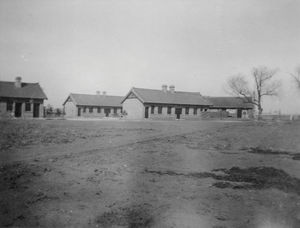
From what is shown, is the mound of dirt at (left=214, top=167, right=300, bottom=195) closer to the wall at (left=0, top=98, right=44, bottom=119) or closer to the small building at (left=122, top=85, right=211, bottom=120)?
the wall at (left=0, top=98, right=44, bottom=119)

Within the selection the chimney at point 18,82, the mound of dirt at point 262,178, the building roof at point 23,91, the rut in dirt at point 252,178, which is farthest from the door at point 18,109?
the mound of dirt at point 262,178

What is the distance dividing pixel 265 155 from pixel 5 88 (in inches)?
1549

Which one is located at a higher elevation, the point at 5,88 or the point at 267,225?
the point at 5,88

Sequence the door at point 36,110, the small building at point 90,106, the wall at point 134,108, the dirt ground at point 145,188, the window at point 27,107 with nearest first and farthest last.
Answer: the dirt ground at point 145,188, the window at point 27,107, the door at point 36,110, the wall at point 134,108, the small building at point 90,106

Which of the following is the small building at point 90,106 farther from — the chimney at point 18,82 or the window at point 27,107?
the window at point 27,107

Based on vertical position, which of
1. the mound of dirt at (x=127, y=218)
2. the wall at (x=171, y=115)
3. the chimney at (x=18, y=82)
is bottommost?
the mound of dirt at (x=127, y=218)

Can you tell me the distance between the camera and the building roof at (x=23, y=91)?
43.0 metres

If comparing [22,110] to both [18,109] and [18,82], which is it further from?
[18,82]

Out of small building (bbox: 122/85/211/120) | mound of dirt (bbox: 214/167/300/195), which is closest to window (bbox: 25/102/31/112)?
small building (bbox: 122/85/211/120)

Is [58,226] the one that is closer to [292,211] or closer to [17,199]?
[17,199]

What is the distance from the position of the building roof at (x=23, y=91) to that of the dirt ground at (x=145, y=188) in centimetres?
3188

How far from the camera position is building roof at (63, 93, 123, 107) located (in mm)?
60875

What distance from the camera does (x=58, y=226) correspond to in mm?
5867

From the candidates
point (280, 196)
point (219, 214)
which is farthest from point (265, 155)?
point (219, 214)
